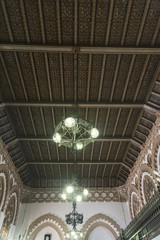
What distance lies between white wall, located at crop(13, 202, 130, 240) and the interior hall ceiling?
121 inches

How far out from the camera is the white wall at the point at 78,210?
36.8 ft

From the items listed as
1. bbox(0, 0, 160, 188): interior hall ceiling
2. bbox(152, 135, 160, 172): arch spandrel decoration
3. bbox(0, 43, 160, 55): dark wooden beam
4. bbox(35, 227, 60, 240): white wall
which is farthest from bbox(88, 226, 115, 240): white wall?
bbox(0, 43, 160, 55): dark wooden beam

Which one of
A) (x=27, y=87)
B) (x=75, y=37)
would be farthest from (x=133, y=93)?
(x=27, y=87)

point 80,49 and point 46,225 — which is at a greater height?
point 80,49

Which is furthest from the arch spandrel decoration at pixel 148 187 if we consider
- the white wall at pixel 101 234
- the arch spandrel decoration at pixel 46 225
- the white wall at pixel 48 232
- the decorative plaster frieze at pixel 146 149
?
the white wall at pixel 48 232

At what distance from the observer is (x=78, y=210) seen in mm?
11516

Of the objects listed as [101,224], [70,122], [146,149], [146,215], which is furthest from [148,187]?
[70,122]

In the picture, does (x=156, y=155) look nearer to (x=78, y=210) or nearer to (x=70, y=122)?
(x=70, y=122)

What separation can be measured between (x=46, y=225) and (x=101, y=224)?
3498mm

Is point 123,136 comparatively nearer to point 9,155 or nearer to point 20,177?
point 9,155

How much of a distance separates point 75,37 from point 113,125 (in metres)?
4.91

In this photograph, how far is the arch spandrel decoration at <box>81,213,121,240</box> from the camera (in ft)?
35.4

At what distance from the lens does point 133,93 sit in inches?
308

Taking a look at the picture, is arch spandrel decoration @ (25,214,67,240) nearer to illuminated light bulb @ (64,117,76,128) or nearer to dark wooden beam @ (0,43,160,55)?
illuminated light bulb @ (64,117,76,128)
